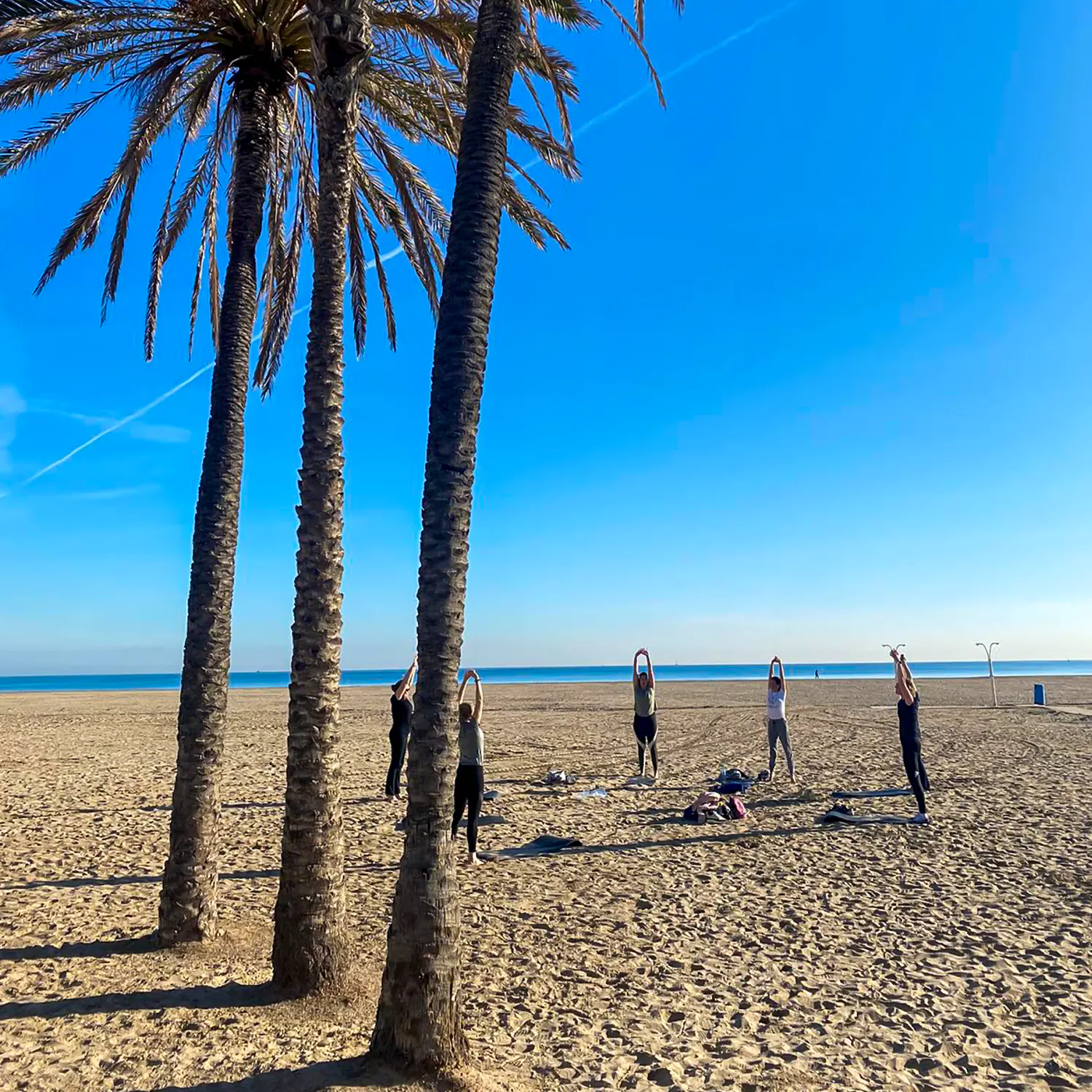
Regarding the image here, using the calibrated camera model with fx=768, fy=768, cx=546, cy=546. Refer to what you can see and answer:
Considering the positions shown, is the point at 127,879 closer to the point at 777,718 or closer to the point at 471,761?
the point at 471,761

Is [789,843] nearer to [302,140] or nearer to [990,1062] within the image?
[990,1062]

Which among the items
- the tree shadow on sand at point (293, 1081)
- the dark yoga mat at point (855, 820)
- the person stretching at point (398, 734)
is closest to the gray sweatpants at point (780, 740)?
the dark yoga mat at point (855, 820)

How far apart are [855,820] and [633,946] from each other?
5376 millimetres

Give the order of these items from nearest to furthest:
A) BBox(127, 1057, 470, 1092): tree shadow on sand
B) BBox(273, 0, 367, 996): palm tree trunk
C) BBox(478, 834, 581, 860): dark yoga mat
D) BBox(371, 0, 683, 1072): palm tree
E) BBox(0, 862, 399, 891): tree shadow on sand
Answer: BBox(127, 1057, 470, 1092): tree shadow on sand, BBox(371, 0, 683, 1072): palm tree, BBox(273, 0, 367, 996): palm tree trunk, BBox(0, 862, 399, 891): tree shadow on sand, BBox(478, 834, 581, 860): dark yoga mat

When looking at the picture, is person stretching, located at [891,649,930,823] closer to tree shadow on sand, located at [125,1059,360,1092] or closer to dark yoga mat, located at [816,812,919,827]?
dark yoga mat, located at [816,812,919,827]

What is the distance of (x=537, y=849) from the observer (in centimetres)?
930

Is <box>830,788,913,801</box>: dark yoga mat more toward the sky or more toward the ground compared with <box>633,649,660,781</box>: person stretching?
more toward the ground

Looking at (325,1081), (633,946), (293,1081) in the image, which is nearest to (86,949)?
(293,1081)

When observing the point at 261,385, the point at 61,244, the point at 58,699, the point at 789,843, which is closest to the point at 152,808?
the point at 261,385

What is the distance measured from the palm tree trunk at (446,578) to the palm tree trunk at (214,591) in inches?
111

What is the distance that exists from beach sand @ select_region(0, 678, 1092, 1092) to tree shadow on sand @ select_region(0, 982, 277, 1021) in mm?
20

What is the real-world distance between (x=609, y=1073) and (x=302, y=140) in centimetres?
916

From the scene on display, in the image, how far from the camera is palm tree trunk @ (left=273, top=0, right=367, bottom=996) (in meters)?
5.10

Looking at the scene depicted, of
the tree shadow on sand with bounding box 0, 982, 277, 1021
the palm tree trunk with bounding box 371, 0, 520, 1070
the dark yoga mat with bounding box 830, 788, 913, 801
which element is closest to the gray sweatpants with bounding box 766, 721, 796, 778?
the dark yoga mat with bounding box 830, 788, 913, 801
